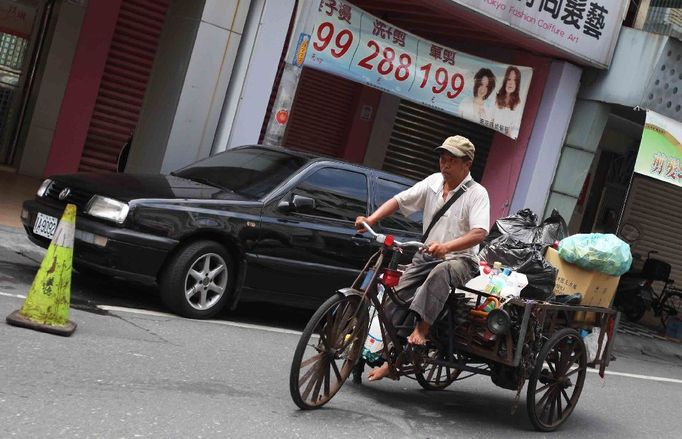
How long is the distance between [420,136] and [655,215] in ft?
22.0

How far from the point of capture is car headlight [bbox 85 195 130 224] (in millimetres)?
7719

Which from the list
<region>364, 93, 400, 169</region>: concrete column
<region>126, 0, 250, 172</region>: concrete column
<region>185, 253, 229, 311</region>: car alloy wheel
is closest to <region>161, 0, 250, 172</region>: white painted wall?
<region>126, 0, 250, 172</region>: concrete column

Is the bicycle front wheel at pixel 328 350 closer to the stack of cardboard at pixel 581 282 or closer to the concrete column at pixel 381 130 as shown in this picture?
the stack of cardboard at pixel 581 282

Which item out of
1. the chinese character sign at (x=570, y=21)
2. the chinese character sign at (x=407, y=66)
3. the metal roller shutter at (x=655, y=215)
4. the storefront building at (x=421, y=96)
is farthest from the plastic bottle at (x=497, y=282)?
A: the metal roller shutter at (x=655, y=215)

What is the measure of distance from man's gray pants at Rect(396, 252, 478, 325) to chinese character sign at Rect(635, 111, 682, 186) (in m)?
9.37

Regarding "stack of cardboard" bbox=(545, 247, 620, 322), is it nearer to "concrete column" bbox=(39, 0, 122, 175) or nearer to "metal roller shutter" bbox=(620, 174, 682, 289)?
"concrete column" bbox=(39, 0, 122, 175)

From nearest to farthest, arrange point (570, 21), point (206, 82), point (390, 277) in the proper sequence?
point (390, 277) < point (206, 82) < point (570, 21)

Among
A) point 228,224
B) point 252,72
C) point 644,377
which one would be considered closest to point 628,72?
point 644,377

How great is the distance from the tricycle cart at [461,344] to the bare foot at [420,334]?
Result: 6 cm

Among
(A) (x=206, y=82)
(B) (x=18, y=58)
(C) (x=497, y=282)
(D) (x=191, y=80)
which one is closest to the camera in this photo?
(C) (x=497, y=282)

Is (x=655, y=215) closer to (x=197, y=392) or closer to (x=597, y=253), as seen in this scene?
(x=597, y=253)

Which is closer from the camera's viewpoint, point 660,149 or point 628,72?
point 660,149

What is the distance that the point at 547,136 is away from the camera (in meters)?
15.6

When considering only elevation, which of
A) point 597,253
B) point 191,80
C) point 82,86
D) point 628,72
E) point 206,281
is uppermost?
point 628,72
